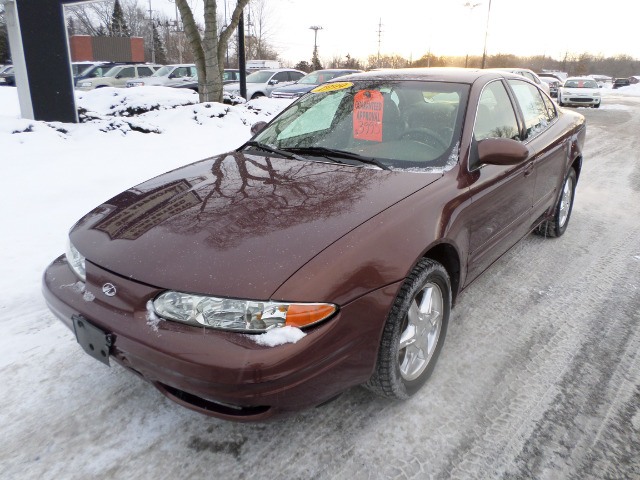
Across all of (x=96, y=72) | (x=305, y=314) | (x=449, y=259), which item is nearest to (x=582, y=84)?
(x=96, y=72)

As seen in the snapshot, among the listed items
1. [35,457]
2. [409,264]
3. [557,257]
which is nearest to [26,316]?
[35,457]

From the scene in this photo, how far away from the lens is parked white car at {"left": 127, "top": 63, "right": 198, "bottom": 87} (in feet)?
61.0

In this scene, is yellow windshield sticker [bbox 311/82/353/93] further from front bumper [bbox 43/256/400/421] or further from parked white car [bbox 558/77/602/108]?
parked white car [bbox 558/77/602/108]

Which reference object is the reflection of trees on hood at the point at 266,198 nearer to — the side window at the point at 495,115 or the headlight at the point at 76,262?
the headlight at the point at 76,262

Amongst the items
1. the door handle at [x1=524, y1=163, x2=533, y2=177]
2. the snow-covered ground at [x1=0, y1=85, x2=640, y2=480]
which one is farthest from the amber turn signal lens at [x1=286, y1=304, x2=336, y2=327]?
the door handle at [x1=524, y1=163, x2=533, y2=177]

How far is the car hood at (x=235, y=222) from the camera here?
1.79 m

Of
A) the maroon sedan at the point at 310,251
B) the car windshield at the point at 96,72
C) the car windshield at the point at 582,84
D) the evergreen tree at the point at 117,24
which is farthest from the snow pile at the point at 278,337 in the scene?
the evergreen tree at the point at 117,24

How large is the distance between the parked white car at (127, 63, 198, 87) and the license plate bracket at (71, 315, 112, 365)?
59.3ft

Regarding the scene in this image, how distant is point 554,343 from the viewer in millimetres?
2812

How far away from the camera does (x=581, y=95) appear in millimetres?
20031

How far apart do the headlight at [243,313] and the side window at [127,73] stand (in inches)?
853

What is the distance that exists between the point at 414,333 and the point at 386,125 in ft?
4.41

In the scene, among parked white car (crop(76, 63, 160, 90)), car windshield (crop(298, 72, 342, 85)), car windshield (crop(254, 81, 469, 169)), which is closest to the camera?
car windshield (crop(254, 81, 469, 169))

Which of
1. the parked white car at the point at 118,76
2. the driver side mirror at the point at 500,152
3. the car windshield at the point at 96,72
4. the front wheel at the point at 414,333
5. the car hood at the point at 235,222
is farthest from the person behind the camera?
the car windshield at the point at 96,72
